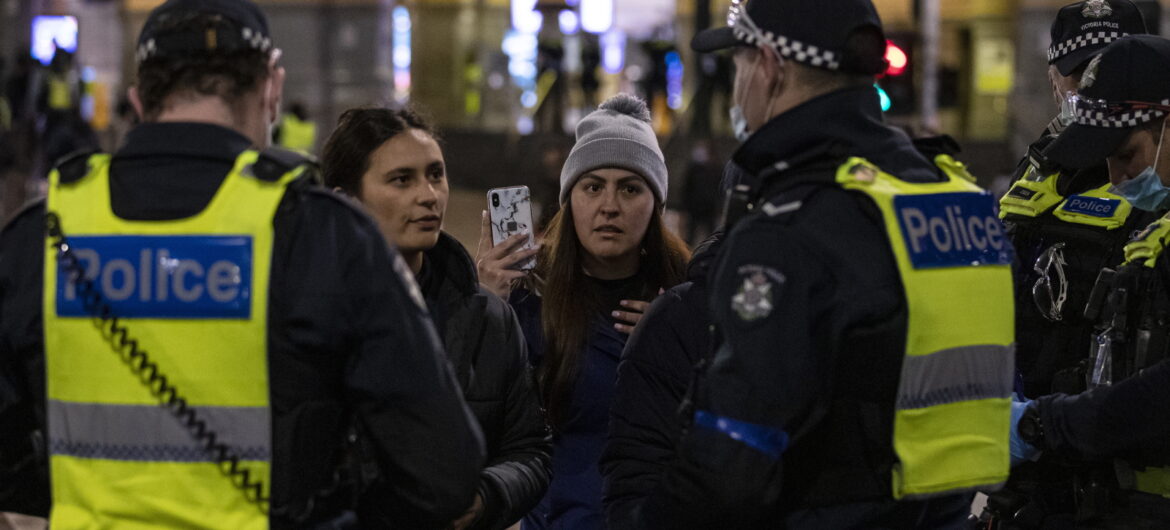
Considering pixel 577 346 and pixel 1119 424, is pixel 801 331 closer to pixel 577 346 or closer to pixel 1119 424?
pixel 1119 424

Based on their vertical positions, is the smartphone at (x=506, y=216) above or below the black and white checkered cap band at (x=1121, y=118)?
below

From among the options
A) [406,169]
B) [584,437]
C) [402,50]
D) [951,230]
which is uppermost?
[951,230]

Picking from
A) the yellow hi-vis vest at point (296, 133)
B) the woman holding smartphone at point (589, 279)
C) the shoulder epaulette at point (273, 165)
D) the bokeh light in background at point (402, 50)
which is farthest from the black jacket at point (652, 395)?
the bokeh light in background at point (402, 50)

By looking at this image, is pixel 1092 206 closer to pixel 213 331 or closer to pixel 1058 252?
pixel 1058 252

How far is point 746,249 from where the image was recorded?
2.82 meters

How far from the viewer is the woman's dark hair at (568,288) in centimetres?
448

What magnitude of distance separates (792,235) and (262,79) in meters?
1.04

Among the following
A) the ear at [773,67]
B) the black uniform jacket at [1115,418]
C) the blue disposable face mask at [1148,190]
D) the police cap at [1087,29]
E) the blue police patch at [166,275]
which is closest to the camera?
the blue police patch at [166,275]

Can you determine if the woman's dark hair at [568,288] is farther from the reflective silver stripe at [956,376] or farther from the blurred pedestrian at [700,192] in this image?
the blurred pedestrian at [700,192]

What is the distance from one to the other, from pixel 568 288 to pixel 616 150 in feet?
1.53

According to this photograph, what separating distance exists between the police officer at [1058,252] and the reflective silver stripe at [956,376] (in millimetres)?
1284

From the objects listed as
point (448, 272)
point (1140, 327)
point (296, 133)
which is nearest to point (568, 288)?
point (448, 272)

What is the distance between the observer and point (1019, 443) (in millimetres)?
3908

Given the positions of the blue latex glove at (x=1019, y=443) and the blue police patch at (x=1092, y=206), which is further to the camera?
the blue police patch at (x=1092, y=206)
